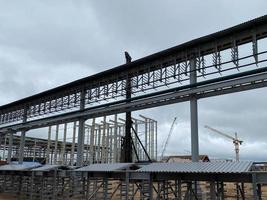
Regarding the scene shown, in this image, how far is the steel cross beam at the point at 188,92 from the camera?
1645cm

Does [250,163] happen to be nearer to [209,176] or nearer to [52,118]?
[209,176]

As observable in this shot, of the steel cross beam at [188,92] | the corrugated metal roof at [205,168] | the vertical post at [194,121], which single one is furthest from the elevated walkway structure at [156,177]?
the steel cross beam at [188,92]

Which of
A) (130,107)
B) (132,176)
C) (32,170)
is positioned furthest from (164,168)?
(32,170)

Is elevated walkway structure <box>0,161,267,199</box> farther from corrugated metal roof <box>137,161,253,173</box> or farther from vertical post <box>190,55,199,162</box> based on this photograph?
vertical post <box>190,55,199,162</box>

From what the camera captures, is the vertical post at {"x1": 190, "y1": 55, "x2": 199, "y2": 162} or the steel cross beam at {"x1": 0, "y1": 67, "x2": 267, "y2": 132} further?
the vertical post at {"x1": 190, "y1": 55, "x2": 199, "y2": 162}

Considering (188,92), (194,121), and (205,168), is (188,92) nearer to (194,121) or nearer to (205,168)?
(194,121)

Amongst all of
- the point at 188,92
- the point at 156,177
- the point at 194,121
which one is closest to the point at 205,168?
the point at 156,177

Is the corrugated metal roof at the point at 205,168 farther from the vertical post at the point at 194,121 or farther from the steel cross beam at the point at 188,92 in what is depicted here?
the steel cross beam at the point at 188,92

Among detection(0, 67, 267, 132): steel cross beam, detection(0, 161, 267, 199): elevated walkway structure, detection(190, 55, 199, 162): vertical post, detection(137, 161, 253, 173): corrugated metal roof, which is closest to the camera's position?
detection(137, 161, 253, 173): corrugated metal roof

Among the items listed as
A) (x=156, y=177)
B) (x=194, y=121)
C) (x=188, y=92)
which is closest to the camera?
(x=156, y=177)

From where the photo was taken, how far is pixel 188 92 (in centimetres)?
1852

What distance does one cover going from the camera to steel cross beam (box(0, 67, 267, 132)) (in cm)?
1645

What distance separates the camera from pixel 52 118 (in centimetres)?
3000

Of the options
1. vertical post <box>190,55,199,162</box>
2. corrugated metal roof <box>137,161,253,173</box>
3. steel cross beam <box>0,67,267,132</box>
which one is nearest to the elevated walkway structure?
corrugated metal roof <box>137,161,253,173</box>
